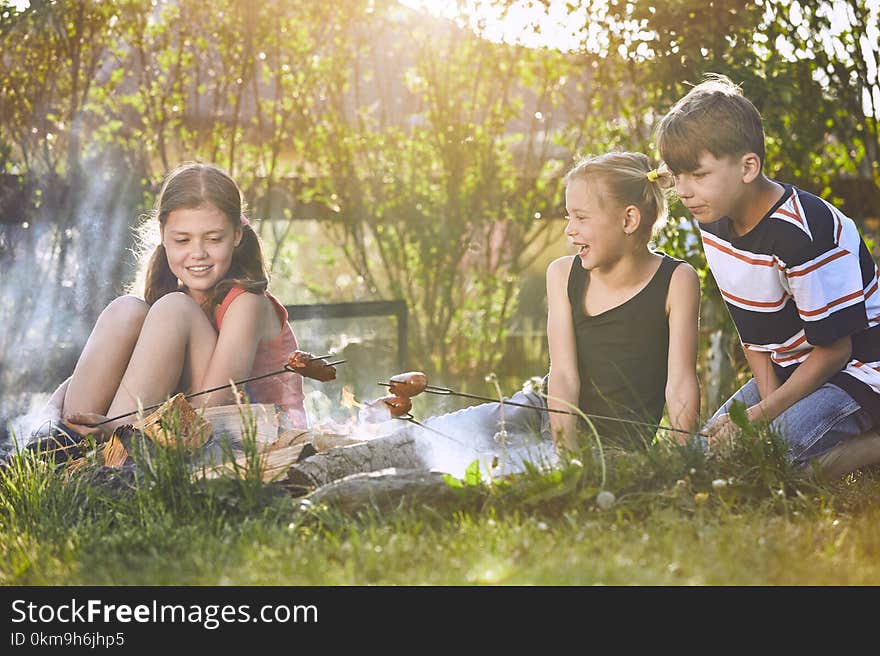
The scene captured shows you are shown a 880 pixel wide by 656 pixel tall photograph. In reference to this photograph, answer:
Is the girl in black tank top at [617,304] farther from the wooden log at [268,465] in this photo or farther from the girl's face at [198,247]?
the girl's face at [198,247]

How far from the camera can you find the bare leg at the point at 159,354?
3.09 meters

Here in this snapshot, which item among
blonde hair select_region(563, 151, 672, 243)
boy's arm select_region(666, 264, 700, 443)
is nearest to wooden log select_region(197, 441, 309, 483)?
boy's arm select_region(666, 264, 700, 443)

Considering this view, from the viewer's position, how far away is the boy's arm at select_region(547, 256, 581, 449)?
10.7 ft

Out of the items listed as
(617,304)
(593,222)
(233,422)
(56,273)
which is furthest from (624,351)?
(56,273)

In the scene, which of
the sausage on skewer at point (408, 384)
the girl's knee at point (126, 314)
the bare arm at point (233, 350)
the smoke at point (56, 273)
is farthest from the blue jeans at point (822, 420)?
the smoke at point (56, 273)

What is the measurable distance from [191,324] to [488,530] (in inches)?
54.5

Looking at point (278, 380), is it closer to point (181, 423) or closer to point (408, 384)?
point (181, 423)

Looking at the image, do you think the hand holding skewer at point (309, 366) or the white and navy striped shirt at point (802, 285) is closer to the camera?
the white and navy striped shirt at point (802, 285)

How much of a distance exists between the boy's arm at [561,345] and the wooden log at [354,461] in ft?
1.63

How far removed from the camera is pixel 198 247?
10.8ft

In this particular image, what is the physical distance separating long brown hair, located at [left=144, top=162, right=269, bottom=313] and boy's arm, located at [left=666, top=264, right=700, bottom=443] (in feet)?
4.38

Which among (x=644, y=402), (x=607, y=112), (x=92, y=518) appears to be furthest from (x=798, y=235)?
(x=607, y=112)
